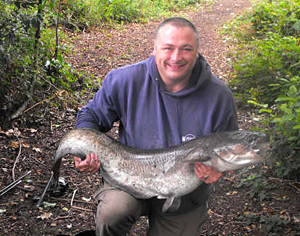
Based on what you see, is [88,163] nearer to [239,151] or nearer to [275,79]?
[239,151]

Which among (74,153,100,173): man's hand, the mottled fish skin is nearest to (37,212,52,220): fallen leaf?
the mottled fish skin

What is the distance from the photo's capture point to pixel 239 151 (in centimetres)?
244

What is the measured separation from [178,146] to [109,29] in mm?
8575

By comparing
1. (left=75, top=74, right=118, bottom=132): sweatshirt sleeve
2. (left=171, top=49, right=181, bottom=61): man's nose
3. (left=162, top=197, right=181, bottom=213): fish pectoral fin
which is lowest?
(left=162, top=197, right=181, bottom=213): fish pectoral fin

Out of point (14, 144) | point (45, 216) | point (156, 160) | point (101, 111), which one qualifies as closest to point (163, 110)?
point (156, 160)

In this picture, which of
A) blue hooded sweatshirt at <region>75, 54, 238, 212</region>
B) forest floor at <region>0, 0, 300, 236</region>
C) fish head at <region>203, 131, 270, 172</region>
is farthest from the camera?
forest floor at <region>0, 0, 300, 236</region>

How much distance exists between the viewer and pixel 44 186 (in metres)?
4.02

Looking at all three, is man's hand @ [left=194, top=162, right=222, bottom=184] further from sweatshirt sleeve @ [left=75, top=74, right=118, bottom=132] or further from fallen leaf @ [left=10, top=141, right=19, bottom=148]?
fallen leaf @ [left=10, top=141, right=19, bottom=148]

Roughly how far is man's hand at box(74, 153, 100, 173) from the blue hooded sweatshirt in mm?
297

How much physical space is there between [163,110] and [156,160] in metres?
0.43

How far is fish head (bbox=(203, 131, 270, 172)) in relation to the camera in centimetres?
242

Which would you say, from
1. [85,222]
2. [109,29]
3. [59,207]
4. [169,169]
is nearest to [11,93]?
[59,207]

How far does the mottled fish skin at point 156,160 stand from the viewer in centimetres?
251

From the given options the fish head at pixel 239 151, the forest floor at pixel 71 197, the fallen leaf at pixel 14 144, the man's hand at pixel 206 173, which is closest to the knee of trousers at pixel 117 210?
the man's hand at pixel 206 173
